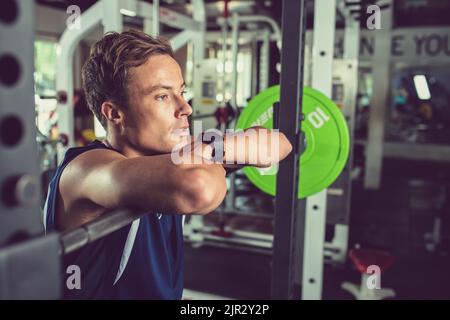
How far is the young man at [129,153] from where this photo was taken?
874mm

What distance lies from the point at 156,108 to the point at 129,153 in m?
0.13

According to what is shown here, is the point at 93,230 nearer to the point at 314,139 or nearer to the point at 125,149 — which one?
the point at 125,149

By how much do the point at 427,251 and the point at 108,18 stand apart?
3240 mm

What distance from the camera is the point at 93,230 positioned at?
0.57 m

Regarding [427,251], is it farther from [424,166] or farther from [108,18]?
[424,166]

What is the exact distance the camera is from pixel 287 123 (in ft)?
3.58

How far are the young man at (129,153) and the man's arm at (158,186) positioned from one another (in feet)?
0.05

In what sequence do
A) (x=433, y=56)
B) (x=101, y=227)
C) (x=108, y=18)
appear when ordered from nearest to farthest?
(x=101, y=227) < (x=108, y=18) < (x=433, y=56)

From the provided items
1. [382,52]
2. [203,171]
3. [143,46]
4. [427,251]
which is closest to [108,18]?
[143,46]
